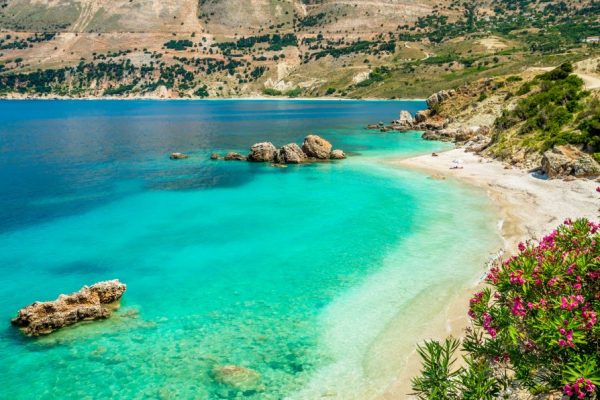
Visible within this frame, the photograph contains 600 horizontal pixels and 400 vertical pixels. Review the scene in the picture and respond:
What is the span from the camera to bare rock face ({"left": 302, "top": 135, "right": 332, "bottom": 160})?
6588cm

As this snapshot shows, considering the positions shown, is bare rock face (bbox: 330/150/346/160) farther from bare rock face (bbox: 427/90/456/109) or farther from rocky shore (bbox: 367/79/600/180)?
bare rock face (bbox: 427/90/456/109)

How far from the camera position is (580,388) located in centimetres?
899

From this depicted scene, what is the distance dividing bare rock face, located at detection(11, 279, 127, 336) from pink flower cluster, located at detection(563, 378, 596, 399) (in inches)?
759

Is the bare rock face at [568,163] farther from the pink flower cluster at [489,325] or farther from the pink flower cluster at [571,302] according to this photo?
the pink flower cluster at [571,302]

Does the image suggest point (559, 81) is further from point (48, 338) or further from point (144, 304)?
point (48, 338)

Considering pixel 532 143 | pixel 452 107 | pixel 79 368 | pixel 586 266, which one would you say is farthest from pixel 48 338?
pixel 452 107

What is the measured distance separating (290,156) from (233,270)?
1519 inches

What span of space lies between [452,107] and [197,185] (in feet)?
230

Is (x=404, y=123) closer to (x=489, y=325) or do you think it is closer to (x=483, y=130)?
(x=483, y=130)

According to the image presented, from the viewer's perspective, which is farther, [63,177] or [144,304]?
[63,177]

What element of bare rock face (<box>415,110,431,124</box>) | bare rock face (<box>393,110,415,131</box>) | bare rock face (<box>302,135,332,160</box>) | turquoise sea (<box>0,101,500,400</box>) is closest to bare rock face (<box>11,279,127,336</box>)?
turquoise sea (<box>0,101,500,400</box>)

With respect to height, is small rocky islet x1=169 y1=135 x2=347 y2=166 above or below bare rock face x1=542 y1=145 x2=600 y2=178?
below

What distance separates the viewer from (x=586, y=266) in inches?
443

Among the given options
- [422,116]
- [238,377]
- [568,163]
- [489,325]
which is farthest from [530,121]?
[238,377]
